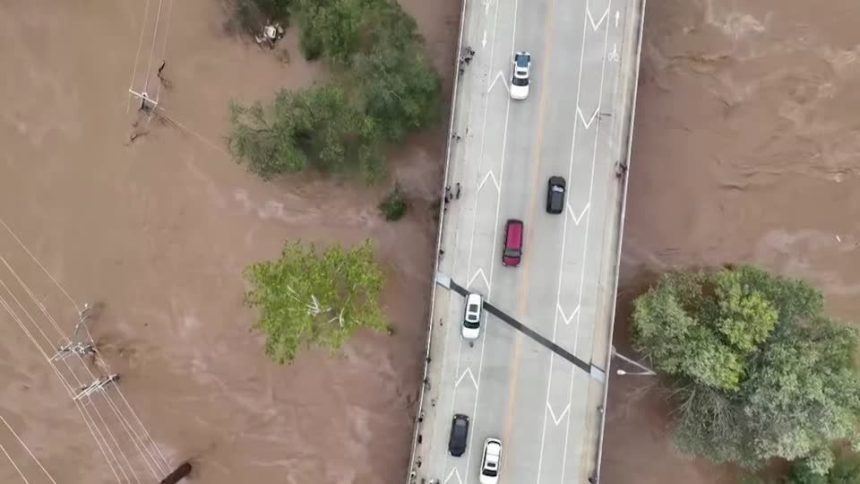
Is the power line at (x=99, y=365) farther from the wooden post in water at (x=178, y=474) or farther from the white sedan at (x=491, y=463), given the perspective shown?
the white sedan at (x=491, y=463)

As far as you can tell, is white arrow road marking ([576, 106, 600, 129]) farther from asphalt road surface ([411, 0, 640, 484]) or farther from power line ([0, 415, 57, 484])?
power line ([0, 415, 57, 484])

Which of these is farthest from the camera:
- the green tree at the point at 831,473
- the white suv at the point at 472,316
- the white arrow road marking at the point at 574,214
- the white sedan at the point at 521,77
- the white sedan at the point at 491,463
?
the white sedan at the point at 521,77

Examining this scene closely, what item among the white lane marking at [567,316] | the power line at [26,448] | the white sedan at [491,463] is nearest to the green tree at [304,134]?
the white lane marking at [567,316]

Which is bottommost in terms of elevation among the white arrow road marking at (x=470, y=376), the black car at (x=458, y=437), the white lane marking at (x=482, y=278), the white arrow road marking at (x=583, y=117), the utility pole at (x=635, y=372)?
the black car at (x=458, y=437)

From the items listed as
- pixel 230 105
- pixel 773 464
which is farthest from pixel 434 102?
pixel 773 464

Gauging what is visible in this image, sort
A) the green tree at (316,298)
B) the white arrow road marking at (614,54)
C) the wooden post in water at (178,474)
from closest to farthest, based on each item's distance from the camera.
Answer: the green tree at (316,298)
the white arrow road marking at (614,54)
the wooden post in water at (178,474)

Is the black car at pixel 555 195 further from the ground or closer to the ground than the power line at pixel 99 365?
further from the ground

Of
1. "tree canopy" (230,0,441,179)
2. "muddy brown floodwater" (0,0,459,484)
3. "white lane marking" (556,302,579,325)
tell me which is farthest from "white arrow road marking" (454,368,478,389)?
"tree canopy" (230,0,441,179)
